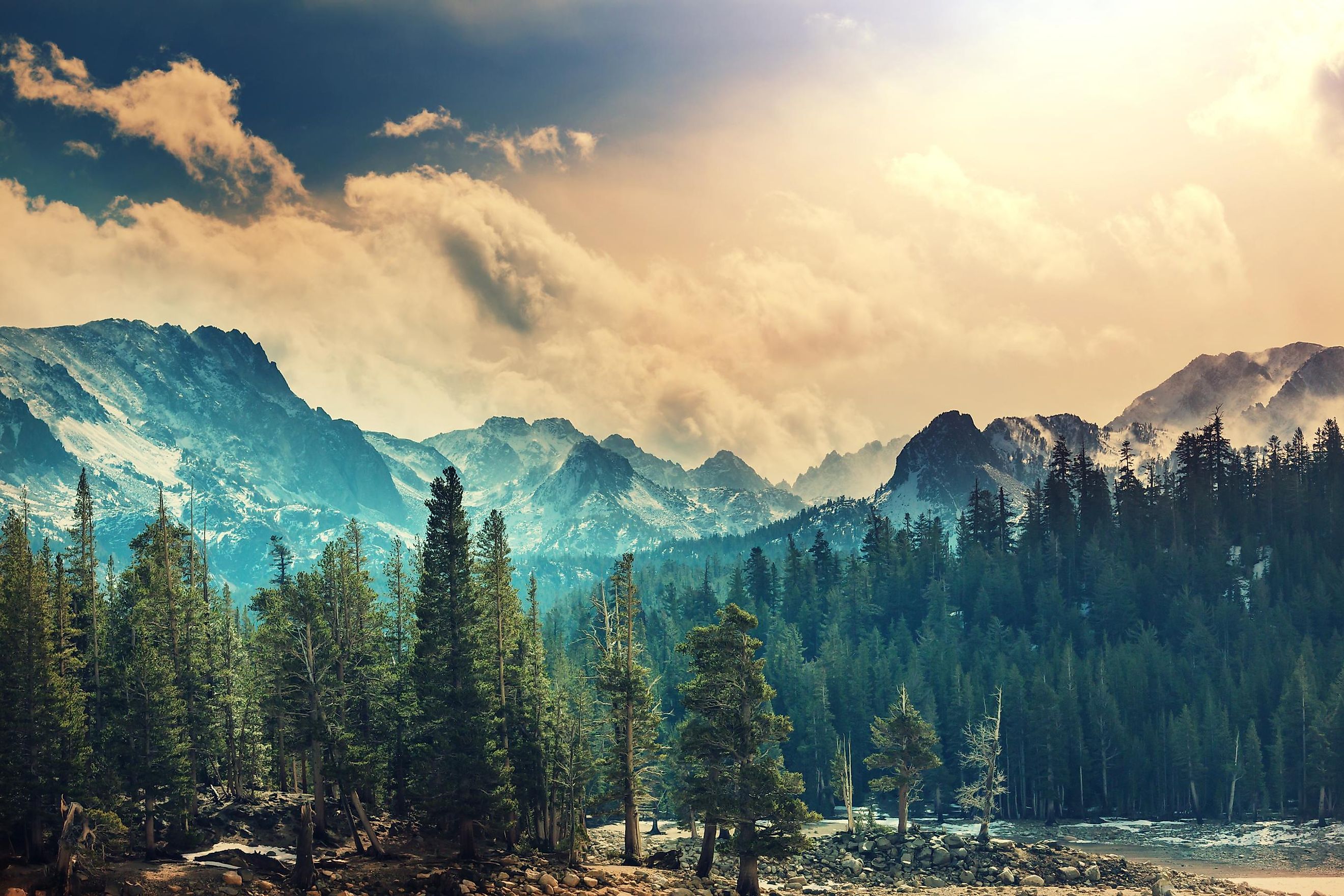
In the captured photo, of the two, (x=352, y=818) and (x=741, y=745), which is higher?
(x=741, y=745)

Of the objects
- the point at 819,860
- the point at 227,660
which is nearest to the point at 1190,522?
the point at 819,860

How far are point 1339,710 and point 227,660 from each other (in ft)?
335

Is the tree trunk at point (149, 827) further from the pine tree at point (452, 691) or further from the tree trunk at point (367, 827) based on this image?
the pine tree at point (452, 691)

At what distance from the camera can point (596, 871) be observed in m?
54.9

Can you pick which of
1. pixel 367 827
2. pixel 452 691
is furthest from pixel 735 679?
pixel 367 827

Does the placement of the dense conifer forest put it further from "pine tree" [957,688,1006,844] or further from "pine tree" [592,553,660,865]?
"pine tree" [957,688,1006,844]

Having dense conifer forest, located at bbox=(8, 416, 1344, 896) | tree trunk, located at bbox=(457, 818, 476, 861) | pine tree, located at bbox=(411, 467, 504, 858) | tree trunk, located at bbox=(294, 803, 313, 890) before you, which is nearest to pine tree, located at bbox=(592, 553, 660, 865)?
dense conifer forest, located at bbox=(8, 416, 1344, 896)

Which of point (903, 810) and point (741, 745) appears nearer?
point (741, 745)

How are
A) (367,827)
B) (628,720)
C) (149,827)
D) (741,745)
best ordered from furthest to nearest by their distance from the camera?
(628,720), (741,745), (367,827), (149,827)

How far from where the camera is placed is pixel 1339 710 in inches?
3703

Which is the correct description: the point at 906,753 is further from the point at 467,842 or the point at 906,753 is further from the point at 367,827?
the point at 367,827

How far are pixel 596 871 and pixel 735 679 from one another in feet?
44.5

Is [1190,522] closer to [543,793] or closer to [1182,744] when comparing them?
[1182,744]

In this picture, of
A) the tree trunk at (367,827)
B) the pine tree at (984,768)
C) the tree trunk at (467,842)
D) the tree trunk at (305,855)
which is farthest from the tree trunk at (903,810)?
the tree trunk at (305,855)
